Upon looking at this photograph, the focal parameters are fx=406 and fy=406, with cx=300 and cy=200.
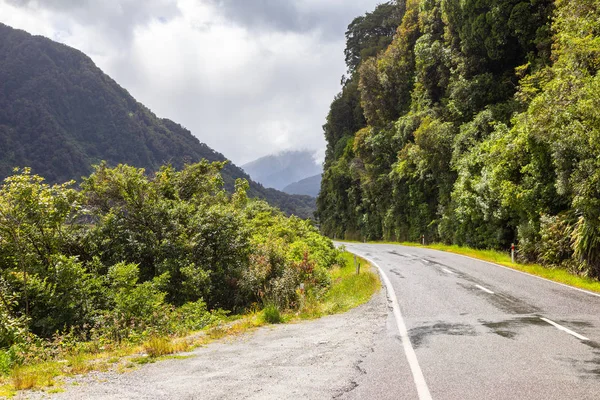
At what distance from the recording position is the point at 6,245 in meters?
13.2

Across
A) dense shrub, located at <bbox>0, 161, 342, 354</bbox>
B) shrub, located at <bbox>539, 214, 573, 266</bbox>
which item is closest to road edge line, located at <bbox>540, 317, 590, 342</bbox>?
dense shrub, located at <bbox>0, 161, 342, 354</bbox>

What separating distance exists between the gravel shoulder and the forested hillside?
37.3ft

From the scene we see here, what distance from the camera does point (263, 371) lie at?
5832mm

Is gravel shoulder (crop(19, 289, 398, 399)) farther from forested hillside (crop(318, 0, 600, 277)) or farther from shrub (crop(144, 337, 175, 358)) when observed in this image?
forested hillside (crop(318, 0, 600, 277))

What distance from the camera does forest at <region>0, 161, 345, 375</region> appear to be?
11344 mm

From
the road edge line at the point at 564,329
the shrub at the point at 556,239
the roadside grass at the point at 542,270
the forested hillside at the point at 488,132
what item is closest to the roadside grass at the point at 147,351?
the road edge line at the point at 564,329

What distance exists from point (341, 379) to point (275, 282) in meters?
10.3

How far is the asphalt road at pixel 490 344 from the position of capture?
4.75 metres

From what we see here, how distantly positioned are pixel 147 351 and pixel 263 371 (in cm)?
303

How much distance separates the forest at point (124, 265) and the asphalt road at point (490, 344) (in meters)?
5.18

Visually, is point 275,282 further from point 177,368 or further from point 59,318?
point 177,368

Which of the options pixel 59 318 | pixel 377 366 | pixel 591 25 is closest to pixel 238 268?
pixel 59 318

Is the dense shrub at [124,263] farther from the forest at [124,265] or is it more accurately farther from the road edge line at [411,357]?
the road edge line at [411,357]

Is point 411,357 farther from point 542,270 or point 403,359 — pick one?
point 542,270
